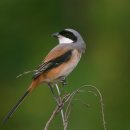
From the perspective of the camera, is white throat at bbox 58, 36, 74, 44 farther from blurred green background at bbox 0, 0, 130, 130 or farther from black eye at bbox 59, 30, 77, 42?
blurred green background at bbox 0, 0, 130, 130

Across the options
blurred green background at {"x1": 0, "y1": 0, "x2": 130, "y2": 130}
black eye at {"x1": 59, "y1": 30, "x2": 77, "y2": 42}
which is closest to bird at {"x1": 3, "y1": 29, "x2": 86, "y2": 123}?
black eye at {"x1": 59, "y1": 30, "x2": 77, "y2": 42}

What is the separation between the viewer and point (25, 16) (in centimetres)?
1479

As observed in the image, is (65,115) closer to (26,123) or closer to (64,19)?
(26,123)

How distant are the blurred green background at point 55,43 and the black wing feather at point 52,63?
16.6ft

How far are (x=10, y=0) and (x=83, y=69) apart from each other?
259 centimetres

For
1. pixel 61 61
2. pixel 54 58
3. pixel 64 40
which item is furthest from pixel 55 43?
pixel 54 58

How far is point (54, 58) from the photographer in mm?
7238

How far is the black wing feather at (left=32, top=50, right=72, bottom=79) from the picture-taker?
23.3 ft

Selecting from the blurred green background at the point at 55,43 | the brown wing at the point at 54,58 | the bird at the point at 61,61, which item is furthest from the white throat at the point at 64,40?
the blurred green background at the point at 55,43

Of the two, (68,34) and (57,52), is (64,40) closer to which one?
(68,34)

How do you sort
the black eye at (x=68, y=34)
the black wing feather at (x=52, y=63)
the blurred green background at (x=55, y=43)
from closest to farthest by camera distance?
the black wing feather at (x=52, y=63), the black eye at (x=68, y=34), the blurred green background at (x=55, y=43)

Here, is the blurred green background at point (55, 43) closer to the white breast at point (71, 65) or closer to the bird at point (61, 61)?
the bird at point (61, 61)

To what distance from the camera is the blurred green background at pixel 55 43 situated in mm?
13109

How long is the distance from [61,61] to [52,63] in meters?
0.13
